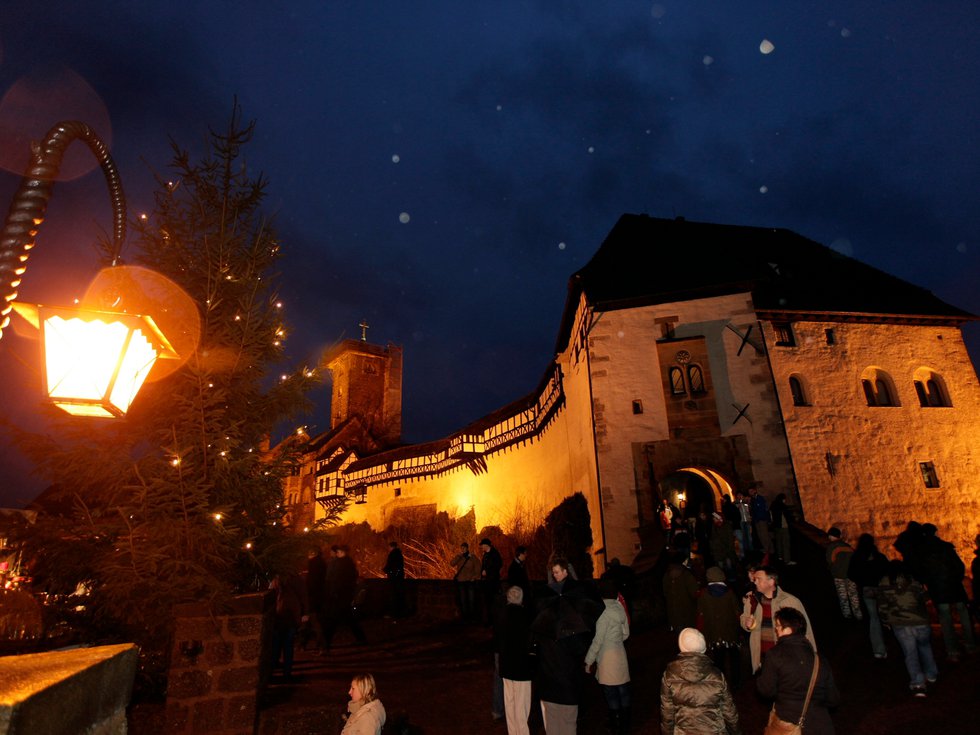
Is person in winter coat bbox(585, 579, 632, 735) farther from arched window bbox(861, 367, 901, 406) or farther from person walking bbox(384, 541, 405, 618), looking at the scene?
arched window bbox(861, 367, 901, 406)

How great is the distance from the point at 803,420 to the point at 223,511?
1553 centimetres

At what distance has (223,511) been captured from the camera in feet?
16.1

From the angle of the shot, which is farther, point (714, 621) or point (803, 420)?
point (803, 420)

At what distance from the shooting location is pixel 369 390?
142 ft

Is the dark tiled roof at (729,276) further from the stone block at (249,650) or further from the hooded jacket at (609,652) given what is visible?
the stone block at (249,650)

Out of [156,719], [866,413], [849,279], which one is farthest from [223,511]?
[849,279]

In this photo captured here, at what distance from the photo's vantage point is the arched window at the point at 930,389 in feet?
54.5

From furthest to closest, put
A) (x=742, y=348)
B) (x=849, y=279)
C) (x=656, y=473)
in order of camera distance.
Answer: (x=849, y=279)
(x=742, y=348)
(x=656, y=473)

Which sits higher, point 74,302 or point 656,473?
point 656,473

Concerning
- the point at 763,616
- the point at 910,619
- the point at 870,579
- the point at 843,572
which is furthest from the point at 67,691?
the point at 843,572

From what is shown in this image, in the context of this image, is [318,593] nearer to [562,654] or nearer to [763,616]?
[562,654]

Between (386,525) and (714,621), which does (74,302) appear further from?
(386,525)

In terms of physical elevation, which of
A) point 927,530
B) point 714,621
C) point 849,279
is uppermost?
point 849,279

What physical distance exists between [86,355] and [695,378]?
15.0 m
